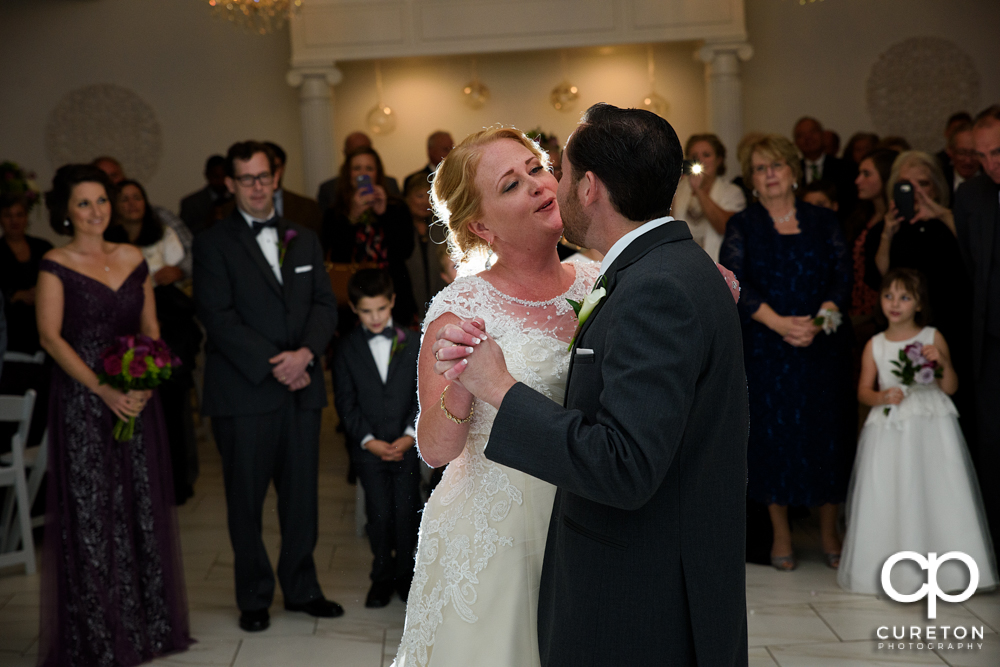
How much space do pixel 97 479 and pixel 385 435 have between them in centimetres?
115

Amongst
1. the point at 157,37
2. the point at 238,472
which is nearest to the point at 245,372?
the point at 238,472

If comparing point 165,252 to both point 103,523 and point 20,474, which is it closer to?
point 20,474

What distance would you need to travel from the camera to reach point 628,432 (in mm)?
1396

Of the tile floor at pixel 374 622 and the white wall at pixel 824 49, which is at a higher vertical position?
the white wall at pixel 824 49

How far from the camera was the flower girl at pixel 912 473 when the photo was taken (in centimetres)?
382

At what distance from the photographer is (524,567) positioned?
206 centimetres

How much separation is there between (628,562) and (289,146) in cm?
852

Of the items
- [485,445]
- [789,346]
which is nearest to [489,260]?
[485,445]

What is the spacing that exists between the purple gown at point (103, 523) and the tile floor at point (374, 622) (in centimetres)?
20

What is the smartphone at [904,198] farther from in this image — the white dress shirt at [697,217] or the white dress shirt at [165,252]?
the white dress shirt at [165,252]

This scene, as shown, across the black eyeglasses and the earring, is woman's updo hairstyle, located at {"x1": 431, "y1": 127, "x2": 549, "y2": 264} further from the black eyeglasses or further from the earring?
the black eyeglasses

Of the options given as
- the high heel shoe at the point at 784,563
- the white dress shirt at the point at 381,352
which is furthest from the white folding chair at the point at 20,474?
the high heel shoe at the point at 784,563

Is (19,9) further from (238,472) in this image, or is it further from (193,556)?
(238,472)

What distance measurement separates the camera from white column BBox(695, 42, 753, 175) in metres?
8.32
